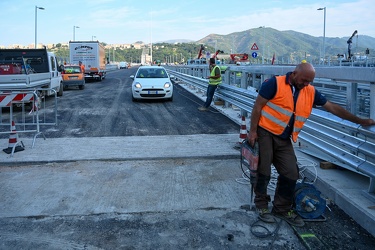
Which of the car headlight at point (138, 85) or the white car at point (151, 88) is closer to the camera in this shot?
the white car at point (151, 88)

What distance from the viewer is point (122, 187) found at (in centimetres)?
540

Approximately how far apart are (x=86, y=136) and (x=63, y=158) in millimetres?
1942

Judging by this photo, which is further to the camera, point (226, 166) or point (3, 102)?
point (3, 102)

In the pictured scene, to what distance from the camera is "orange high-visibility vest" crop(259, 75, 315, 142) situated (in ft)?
13.3

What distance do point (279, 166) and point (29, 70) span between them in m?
13.9

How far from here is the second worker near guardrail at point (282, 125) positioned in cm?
405

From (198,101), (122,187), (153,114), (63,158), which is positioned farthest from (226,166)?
(198,101)

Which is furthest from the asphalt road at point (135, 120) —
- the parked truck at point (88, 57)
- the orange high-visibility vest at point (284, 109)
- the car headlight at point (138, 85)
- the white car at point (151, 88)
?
the parked truck at point (88, 57)

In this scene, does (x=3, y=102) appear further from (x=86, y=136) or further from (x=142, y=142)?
(x=142, y=142)

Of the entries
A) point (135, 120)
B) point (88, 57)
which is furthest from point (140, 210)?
point (88, 57)

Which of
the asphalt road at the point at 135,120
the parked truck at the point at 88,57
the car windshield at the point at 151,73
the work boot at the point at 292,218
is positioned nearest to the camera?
the work boot at the point at 292,218

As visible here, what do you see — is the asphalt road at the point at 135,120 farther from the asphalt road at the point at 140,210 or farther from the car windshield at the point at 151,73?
the asphalt road at the point at 140,210

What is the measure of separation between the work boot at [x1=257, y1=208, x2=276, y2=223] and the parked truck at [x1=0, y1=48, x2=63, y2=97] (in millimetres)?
9717

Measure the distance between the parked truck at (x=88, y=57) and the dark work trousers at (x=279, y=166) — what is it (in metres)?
29.6
